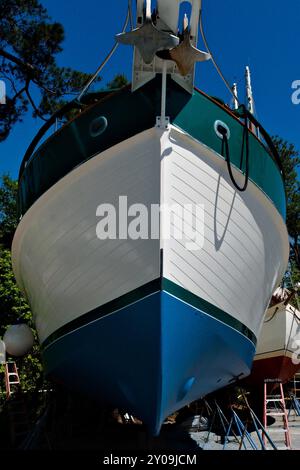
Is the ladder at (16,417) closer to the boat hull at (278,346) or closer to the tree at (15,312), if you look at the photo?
the tree at (15,312)

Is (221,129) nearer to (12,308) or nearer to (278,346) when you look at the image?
(278,346)

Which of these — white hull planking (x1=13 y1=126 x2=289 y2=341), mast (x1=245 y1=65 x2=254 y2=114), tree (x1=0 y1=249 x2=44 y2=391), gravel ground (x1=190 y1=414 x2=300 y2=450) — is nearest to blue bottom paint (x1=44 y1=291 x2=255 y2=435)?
white hull planking (x1=13 y1=126 x2=289 y2=341)

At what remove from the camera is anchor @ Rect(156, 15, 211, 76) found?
134 inches

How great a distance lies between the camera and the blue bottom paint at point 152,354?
132 inches

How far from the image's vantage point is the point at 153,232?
11.1 feet

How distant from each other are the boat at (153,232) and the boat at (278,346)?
4476 mm

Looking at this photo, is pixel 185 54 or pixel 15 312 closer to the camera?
pixel 185 54

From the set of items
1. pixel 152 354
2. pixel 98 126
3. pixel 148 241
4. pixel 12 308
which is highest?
pixel 98 126

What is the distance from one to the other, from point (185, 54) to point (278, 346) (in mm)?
6507

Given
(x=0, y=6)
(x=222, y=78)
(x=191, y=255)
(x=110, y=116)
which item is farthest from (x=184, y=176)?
(x=0, y=6)

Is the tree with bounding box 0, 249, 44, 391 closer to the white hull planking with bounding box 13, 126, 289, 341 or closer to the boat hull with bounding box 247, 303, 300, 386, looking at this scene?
the boat hull with bounding box 247, 303, 300, 386

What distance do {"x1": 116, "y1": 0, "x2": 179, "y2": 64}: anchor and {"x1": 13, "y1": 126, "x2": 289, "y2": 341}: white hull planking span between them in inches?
24.9

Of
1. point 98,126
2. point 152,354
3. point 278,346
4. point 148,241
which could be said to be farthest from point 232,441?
point 98,126
